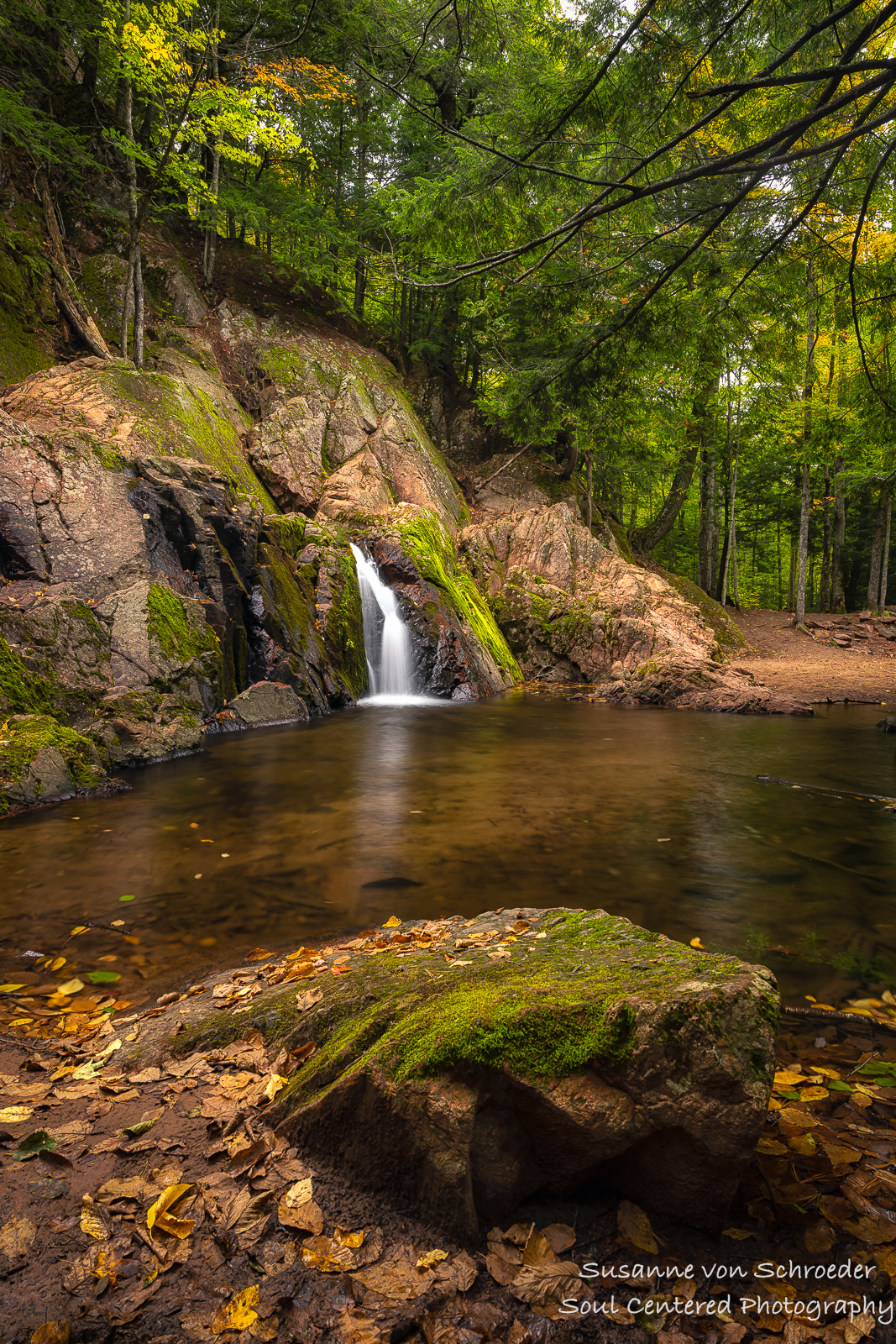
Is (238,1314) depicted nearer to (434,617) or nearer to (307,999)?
(307,999)

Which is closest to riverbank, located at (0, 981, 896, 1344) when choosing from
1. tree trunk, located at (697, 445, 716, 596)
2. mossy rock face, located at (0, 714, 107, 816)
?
mossy rock face, located at (0, 714, 107, 816)

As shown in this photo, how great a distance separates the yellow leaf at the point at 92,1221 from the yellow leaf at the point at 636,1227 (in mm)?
1354

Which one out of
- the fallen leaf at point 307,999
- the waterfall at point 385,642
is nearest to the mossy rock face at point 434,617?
the waterfall at point 385,642

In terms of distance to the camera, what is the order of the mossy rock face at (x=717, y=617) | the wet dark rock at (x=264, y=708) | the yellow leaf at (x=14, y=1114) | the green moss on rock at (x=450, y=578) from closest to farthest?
the yellow leaf at (x=14, y=1114), the wet dark rock at (x=264, y=708), the green moss on rock at (x=450, y=578), the mossy rock face at (x=717, y=617)

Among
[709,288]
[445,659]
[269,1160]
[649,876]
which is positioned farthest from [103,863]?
[445,659]

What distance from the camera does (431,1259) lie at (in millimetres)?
1626

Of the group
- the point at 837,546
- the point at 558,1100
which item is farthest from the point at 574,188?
the point at 837,546

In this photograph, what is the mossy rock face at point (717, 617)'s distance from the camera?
66.2 ft

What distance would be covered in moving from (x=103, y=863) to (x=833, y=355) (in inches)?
834

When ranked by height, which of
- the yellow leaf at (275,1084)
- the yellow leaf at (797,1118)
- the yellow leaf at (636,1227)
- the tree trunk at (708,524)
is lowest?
the yellow leaf at (797,1118)

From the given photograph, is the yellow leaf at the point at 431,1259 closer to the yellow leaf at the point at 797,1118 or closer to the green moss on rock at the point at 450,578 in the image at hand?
the yellow leaf at the point at 797,1118

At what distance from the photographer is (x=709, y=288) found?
5746 mm

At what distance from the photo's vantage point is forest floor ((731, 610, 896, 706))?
15.1 m

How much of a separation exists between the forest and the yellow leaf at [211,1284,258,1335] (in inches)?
188
